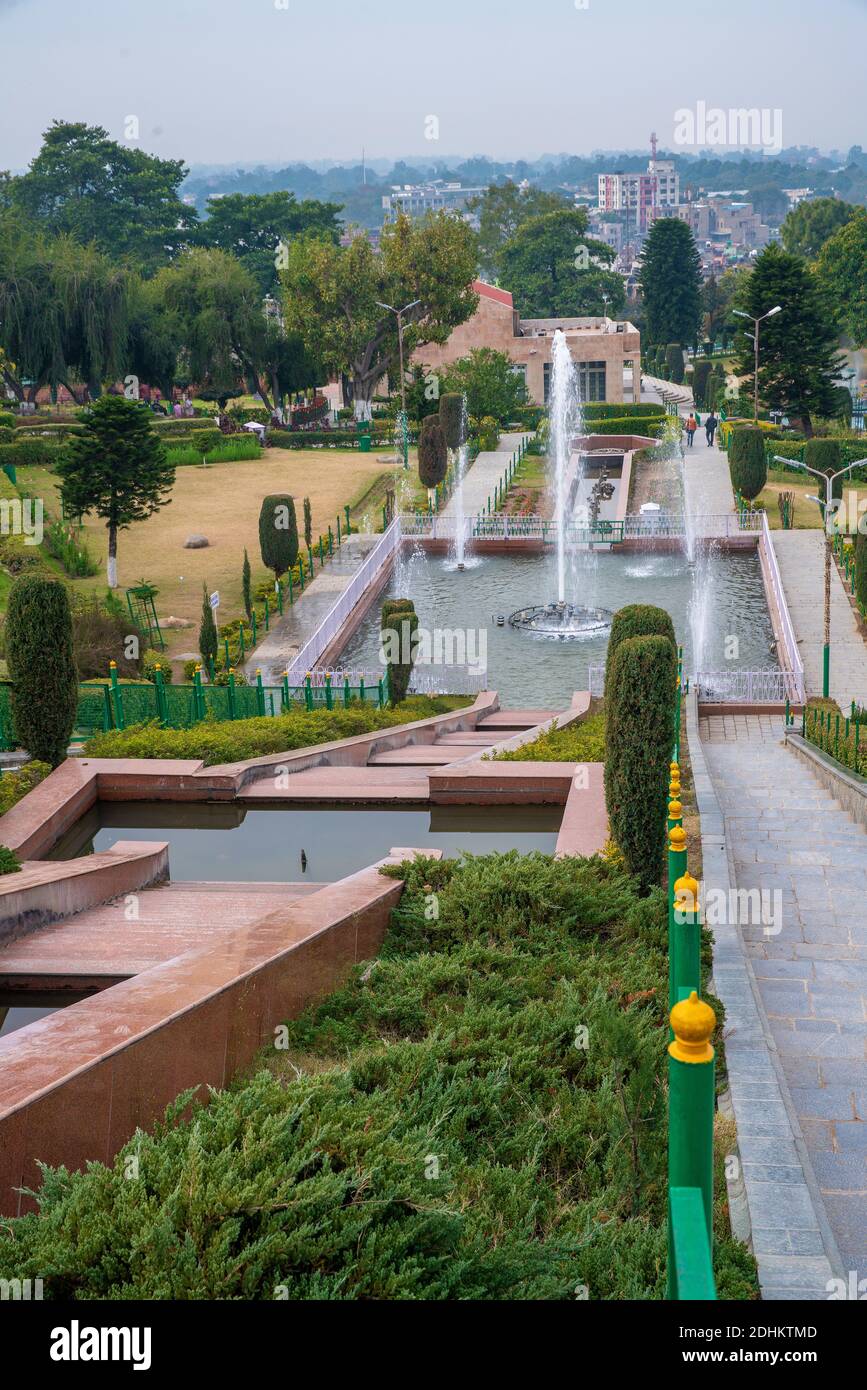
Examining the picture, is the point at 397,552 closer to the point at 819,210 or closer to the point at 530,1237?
the point at 530,1237

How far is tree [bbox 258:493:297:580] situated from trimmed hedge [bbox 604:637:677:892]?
59.3ft

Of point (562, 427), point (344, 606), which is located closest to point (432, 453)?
point (562, 427)

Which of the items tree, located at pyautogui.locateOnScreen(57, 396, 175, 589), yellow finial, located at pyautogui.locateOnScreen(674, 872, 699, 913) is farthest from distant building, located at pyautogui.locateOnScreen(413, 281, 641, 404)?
yellow finial, located at pyautogui.locateOnScreen(674, 872, 699, 913)

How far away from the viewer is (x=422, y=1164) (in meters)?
5.37

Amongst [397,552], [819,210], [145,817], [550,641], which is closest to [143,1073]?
[145,817]

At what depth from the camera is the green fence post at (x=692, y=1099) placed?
9.87 feet

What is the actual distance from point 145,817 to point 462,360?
37764 mm

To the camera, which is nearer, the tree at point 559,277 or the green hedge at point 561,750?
the green hedge at point 561,750

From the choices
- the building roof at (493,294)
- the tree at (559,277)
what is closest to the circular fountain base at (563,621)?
the building roof at (493,294)

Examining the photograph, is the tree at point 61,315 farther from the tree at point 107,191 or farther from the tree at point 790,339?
the tree at point 107,191

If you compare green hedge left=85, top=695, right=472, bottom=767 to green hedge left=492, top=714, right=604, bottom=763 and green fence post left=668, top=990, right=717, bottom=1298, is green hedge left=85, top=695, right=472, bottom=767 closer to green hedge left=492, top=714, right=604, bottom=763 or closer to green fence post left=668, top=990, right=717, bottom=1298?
green hedge left=492, top=714, right=604, bottom=763

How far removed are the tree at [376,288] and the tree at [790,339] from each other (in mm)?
10125

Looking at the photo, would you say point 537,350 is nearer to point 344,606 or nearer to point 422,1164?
point 344,606

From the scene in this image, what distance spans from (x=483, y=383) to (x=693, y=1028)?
150 ft
